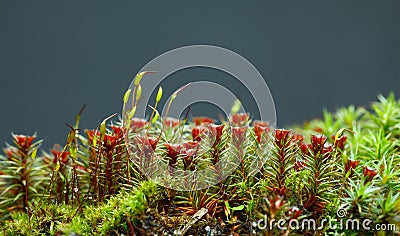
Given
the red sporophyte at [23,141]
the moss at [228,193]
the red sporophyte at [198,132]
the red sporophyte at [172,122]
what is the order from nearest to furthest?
the moss at [228,193]
the red sporophyte at [198,132]
the red sporophyte at [23,141]
the red sporophyte at [172,122]

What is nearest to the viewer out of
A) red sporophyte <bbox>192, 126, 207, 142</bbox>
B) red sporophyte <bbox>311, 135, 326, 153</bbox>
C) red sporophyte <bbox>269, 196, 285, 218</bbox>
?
red sporophyte <bbox>269, 196, 285, 218</bbox>

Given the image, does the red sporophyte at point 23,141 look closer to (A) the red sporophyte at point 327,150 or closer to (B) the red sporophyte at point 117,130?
(B) the red sporophyte at point 117,130

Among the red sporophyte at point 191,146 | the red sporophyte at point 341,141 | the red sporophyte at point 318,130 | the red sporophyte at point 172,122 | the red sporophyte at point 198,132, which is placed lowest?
the red sporophyte at point 191,146

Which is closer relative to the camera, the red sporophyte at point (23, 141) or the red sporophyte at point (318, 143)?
the red sporophyte at point (318, 143)

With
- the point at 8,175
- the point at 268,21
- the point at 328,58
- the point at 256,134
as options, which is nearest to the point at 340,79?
the point at 328,58

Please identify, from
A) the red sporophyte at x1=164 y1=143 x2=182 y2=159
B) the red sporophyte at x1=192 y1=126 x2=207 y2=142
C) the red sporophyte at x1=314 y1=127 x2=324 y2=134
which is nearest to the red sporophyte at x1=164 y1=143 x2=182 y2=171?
the red sporophyte at x1=164 y1=143 x2=182 y2=159

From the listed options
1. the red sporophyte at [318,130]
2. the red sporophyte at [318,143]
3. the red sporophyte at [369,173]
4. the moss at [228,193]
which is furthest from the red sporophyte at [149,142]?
the red sporophyte at [318,130]

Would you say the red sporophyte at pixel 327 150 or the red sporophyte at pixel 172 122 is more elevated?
the red sporophyte at pixel 172 122

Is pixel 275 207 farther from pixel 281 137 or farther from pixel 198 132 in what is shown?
pixel 198 132

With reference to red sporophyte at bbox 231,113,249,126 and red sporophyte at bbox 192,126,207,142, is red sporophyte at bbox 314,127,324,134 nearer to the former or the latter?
red sporophyte at bbox 231,113,249,126

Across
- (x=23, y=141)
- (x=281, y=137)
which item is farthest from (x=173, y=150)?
(x=23, y=141)

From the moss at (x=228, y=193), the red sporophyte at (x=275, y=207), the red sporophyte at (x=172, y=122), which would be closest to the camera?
the red sporophyte at (x=275, y=207)
